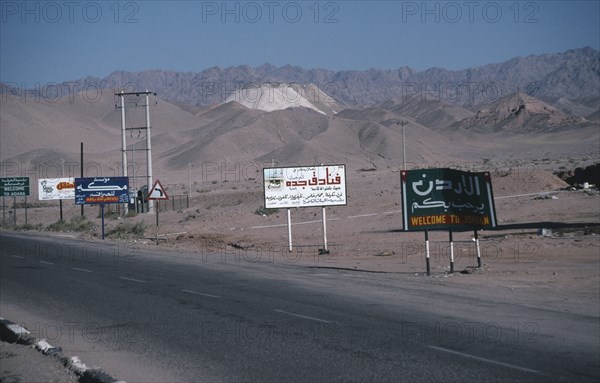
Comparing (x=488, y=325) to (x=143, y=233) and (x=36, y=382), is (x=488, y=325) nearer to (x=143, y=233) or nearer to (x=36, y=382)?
(x=36, y=382)

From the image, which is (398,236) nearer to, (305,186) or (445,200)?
(305,186)

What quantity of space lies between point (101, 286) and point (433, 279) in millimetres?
8134

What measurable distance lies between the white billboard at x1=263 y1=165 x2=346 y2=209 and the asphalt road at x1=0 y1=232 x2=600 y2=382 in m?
8.86

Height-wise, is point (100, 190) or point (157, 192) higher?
point (100, 190)

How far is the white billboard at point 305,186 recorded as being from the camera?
1221 inches

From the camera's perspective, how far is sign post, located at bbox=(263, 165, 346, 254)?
102 ft

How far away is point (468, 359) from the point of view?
33.5 feet

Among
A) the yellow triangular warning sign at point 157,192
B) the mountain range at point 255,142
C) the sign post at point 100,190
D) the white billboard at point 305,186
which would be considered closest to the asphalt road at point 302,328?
the white billboard at point 305,186

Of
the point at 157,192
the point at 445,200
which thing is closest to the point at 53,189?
the point at 157,192

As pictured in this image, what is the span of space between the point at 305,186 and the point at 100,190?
72.1 feet

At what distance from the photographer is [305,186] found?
102 ft

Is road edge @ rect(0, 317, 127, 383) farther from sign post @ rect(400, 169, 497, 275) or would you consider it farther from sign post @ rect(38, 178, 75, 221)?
sign post @ rect(38, 178, 75, 221)

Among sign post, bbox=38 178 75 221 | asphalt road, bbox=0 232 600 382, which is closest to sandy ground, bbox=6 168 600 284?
asphalt road, bbox=0 232 600 382

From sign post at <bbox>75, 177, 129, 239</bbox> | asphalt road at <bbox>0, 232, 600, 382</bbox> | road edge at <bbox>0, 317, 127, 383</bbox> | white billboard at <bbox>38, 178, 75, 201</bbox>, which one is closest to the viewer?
road edge at <bbox>0, 317, 127, 383</bbox>
